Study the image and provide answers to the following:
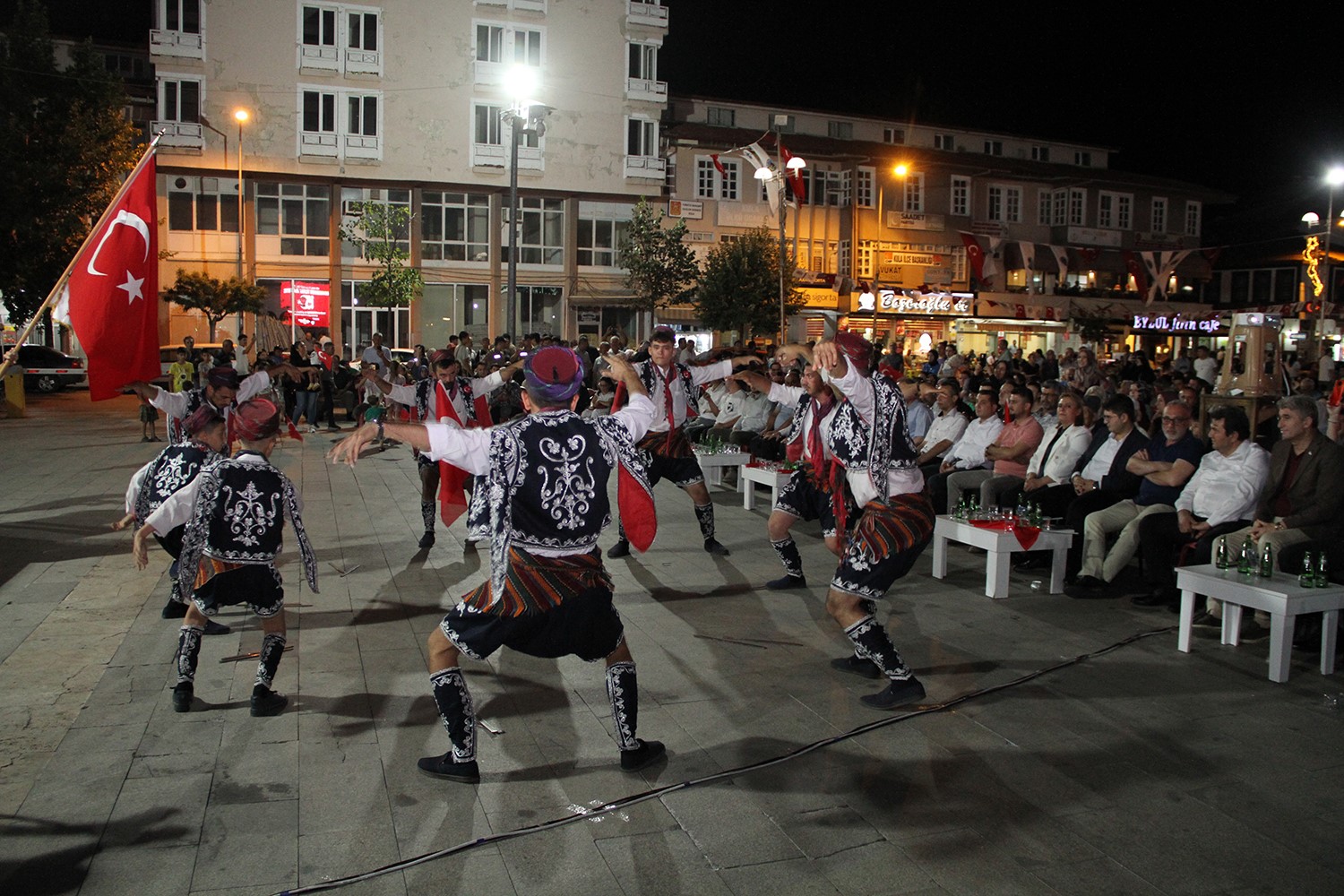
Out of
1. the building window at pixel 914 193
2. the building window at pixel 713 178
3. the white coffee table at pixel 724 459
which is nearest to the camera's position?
the white coffee table at pixel 724 459

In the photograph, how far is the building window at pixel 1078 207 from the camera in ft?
152

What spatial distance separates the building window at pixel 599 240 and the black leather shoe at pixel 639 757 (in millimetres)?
34985

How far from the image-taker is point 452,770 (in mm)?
4434

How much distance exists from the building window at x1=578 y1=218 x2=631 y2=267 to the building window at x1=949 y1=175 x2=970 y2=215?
15479 millimetres

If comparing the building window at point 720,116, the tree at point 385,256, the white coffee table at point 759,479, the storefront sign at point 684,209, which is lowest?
the white coffee table at point 759,479

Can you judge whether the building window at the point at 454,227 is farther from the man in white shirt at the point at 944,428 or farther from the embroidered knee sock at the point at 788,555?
the embroidered knee sock at the point at 788,555

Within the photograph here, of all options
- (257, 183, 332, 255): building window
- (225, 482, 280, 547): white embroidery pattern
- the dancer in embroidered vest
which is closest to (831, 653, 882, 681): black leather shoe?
the dancer in embroidered vest

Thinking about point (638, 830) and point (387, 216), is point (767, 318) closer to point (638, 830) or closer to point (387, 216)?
point (387, 216)

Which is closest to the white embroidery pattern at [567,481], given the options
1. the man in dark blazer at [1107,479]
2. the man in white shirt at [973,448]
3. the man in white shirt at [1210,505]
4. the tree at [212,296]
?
the man in white shirt at [1210,505]

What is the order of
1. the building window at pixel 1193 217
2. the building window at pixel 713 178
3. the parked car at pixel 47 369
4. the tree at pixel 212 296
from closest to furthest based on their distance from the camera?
1. the parked car at pixel 47 369
2. the tree at pixel 212 296
3. the building window at pixel 713 178
4. the building window at pixel 1193 217

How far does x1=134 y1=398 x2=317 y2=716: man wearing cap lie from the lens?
523 centimetres

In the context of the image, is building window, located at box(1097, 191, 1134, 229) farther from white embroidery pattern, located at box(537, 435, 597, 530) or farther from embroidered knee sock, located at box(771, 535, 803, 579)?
white embroidery pattern, located at box(537, 435, 597, 530)

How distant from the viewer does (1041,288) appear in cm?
4478

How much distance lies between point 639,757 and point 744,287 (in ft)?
100
